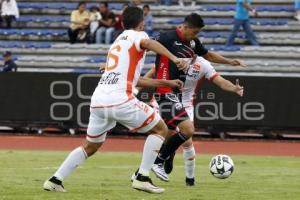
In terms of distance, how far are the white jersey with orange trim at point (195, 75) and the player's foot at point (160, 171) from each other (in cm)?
112

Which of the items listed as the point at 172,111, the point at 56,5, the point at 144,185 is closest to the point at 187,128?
the point at 172,111

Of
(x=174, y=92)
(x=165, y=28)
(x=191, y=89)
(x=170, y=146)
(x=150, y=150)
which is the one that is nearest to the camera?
(x=150, y=150)

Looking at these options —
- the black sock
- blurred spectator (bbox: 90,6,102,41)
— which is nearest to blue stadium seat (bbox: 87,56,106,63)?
blurred spectator (bbox: 90,6,102,41)

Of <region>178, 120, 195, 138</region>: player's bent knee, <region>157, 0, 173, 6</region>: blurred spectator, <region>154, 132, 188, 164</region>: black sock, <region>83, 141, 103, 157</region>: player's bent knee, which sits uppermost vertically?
<region>83, 141, 103, 157</region>: player's bent knee

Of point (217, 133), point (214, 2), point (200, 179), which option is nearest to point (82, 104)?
point (217, 133)

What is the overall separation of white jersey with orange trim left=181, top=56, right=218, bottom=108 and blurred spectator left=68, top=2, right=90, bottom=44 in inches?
640

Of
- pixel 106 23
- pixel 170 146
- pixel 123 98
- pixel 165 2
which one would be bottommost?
pixel 106 23

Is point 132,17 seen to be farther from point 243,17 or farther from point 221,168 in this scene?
point 243,17

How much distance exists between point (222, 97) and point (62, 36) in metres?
8.81

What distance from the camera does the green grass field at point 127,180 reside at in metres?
11.1

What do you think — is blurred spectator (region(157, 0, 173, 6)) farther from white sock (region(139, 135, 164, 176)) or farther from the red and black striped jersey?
white sock (region(139, 135, 164, 176))

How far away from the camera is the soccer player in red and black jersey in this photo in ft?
41.7

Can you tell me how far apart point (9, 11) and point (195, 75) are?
18.9 m

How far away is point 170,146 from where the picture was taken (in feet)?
42.5
